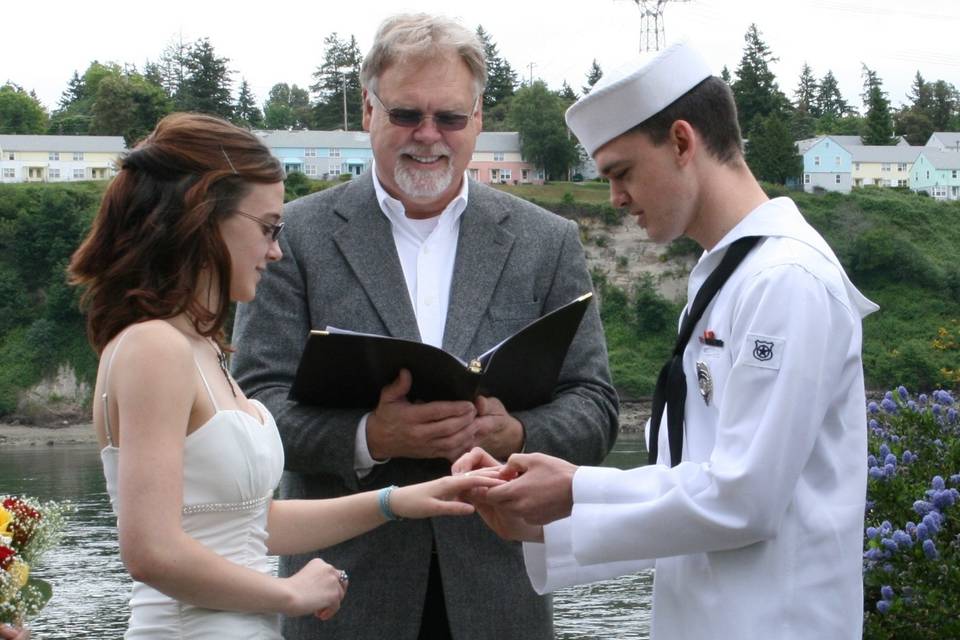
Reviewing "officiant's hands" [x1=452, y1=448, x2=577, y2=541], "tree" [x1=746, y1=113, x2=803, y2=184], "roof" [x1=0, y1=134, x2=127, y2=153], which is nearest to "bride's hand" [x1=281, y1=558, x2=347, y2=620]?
"officiant's hands" [x1=452, y1=448, x2=577, y2=541]

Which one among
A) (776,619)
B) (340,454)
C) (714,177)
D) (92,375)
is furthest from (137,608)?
(92,375)

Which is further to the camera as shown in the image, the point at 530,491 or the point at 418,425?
the point at 418,425

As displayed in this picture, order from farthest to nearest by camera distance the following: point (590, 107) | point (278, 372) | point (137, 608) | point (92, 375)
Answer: point (92, 375), point (278, 372), point (590, 107), point (137, 608)

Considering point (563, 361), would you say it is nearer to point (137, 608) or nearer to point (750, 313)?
point (750, 313)

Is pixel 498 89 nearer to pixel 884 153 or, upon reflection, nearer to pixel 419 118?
pixel 884 153

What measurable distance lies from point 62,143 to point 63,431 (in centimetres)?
3666

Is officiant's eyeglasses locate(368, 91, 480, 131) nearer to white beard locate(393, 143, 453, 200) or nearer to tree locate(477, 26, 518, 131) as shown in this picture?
white beard locate(393, 143, 453, 200)

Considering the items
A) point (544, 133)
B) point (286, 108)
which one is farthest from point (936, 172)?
point (286, 108)

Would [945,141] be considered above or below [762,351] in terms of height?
above

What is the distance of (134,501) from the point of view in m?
2.40

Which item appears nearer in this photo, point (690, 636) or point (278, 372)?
point (690, 636)

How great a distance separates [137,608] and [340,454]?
2.70 feet

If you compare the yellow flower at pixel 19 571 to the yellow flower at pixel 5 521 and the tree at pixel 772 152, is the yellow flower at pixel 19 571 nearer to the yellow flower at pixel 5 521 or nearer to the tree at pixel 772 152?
the yellow flower at pixel 5 521

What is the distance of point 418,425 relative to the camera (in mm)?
3205
